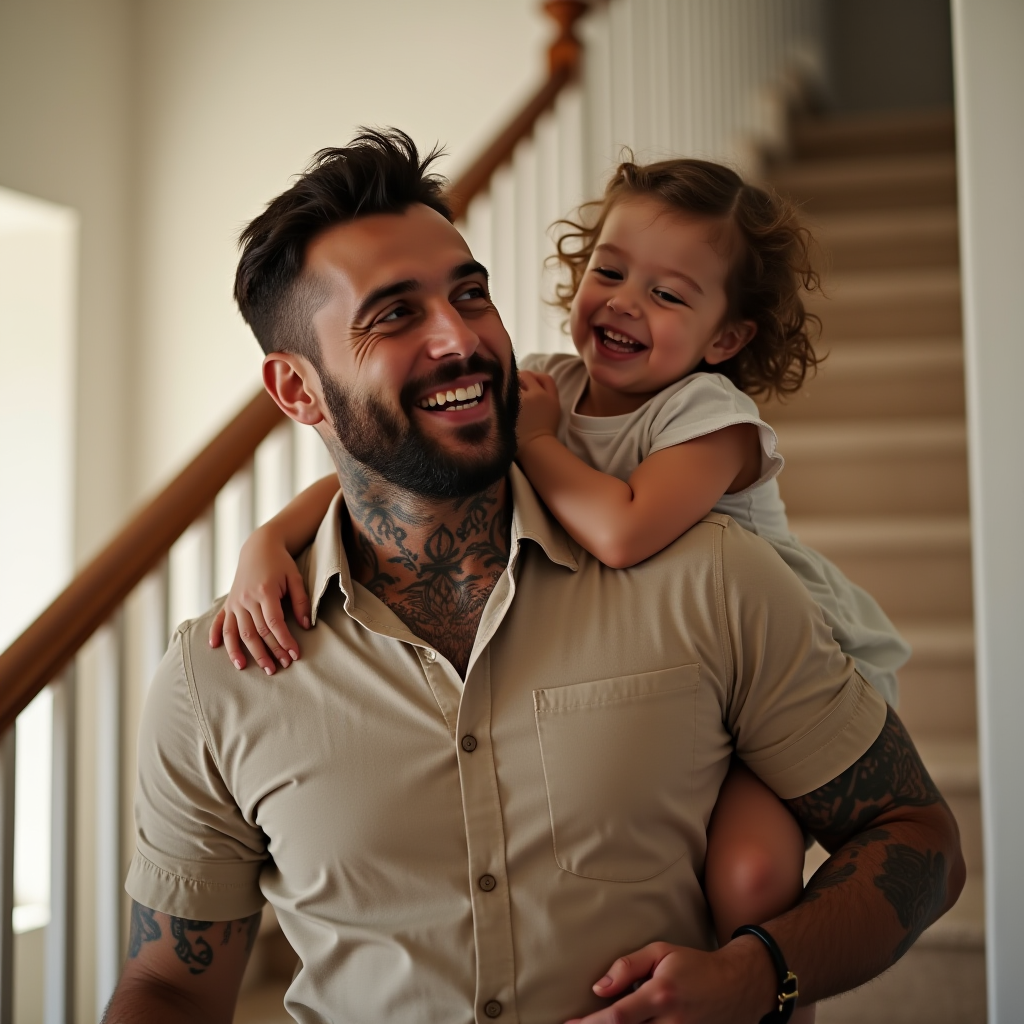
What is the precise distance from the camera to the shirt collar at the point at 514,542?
4.31ft

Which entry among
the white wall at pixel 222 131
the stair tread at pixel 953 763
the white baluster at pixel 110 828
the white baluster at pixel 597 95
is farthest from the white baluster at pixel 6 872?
the white wall at pixel 222 131

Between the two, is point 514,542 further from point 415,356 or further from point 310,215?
point 310,215

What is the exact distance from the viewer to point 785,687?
1.26 metres

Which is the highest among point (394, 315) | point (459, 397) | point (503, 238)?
point (503, 238)

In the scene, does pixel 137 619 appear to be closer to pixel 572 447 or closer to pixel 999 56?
pixel 572 447

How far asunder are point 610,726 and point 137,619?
3349mm

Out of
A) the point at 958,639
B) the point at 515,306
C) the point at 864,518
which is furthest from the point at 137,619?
the point at 958,639

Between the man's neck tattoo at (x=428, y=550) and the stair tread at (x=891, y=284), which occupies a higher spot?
the stair tread at (x=891, y=284)

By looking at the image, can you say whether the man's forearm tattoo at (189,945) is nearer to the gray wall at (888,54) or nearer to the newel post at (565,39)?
the newel post at (565,39)

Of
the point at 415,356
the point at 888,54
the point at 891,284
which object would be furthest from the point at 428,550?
the point at 888,54

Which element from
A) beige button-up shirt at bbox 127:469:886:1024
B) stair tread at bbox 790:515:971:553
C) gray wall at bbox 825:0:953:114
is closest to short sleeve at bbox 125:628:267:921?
beige button-up shirt at bbox 127:469:886:1024

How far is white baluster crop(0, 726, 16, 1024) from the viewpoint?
1529 mm

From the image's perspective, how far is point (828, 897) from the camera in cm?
121

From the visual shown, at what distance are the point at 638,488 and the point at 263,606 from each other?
0.46m
